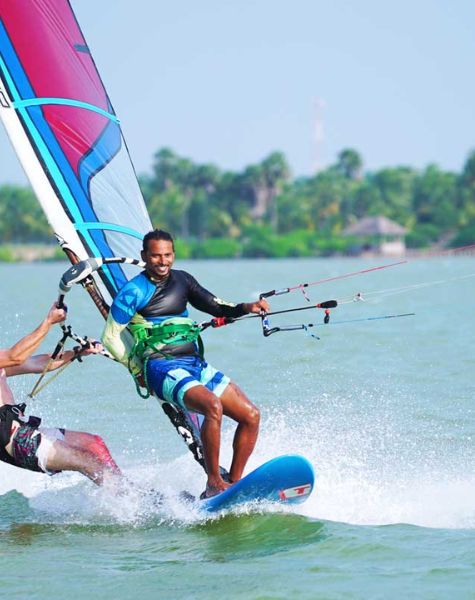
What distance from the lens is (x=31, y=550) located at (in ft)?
20.6

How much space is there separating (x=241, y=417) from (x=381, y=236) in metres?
100

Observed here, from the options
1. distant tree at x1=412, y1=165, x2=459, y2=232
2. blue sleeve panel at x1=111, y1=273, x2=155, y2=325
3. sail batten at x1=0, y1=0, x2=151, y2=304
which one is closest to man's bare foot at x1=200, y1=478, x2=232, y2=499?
blue sleeve panel at x1=111, y1=273, x2=155, y2=325

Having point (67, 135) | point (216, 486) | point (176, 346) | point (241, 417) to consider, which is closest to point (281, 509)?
point (216, 486)

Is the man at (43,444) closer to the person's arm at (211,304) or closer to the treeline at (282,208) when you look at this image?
the person's arm at (211,304)

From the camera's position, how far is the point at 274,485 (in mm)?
6418

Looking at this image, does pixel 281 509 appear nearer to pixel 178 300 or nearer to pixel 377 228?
pixel 178 300

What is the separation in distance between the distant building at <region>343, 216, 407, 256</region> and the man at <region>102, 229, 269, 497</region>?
99.2 metres

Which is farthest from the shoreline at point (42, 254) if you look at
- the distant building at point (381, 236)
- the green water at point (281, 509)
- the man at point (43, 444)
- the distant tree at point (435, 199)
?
the man at point (43, 444)

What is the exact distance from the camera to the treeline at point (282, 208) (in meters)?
110

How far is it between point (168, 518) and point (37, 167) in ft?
7.87

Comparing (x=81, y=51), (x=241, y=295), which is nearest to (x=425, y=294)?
(x=241, y=295)

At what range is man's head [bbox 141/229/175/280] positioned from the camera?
20.8 feet

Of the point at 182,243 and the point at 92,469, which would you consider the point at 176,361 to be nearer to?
the point at 92,469

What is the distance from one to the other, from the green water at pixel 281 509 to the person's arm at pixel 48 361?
85 cm
